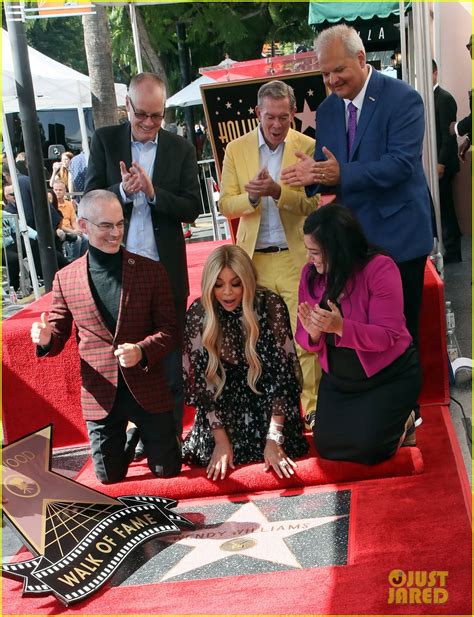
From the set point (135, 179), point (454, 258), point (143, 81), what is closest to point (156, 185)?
point (135, 179)

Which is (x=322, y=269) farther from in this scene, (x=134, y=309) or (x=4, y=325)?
(x=4, y=325)

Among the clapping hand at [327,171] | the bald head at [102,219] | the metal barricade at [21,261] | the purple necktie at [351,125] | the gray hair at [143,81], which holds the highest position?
the gray hair at [143,81]

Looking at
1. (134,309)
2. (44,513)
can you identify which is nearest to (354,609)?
(44,513)

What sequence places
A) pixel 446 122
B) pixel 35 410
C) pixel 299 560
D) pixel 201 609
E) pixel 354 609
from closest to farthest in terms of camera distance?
pixel 354 609, pixel 201 609, pixel 299 560, pixel 35 410, pixel 446 122

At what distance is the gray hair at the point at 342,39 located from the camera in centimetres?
400

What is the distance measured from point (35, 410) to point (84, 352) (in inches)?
45.9

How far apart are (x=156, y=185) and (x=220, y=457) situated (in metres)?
1.36

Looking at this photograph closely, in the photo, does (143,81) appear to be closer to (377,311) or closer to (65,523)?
(377,311)

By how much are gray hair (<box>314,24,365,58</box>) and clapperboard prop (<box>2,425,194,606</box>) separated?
6.75 feet

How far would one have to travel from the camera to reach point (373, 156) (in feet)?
13.8

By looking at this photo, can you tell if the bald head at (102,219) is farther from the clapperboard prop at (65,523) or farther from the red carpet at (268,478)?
the red carpet at (268,478)

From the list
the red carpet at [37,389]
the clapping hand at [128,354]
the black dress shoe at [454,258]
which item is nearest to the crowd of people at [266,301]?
the clapping hand at [128,354]

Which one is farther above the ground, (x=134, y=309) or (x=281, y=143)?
(x=281, y=143)

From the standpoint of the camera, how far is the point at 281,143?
4.77 meters
